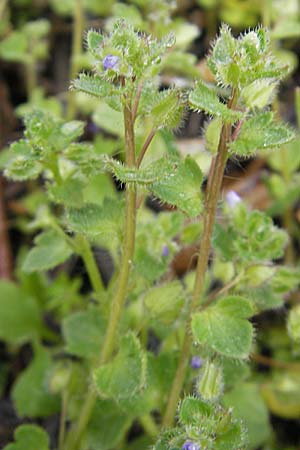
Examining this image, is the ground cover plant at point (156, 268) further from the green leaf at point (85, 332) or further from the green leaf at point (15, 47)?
the green leaf at point (15, 47)

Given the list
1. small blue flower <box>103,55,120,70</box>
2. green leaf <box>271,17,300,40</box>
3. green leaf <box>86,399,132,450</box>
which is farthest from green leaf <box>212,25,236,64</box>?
green leaf <box>271,17,300,40</box>

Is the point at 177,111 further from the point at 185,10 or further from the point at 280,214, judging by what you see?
the point at 185,10

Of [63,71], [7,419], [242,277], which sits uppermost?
[63,71]

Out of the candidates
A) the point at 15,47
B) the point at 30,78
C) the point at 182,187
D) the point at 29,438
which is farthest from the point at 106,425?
the point at 30,78

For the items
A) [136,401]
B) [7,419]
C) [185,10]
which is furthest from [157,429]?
[185,10]

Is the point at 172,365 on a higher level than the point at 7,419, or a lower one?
higher

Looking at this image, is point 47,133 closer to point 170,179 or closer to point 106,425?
point 170,179

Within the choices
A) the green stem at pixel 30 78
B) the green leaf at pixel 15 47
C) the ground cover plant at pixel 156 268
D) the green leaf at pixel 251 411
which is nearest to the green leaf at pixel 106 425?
the ground cover plant at pixel 156 268
